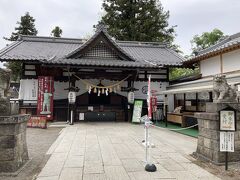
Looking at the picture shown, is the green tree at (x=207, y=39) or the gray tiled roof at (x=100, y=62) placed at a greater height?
the green tree at (x=207, y=39)

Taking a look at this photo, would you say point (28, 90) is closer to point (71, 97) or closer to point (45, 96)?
point (45, 96)

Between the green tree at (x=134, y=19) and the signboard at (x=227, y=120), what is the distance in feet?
79.5

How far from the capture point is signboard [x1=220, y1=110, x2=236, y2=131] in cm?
640

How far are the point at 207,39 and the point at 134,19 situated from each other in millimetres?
12917

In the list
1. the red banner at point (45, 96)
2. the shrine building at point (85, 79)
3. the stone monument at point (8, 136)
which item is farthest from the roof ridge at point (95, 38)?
the stone monument at point (8, 136)

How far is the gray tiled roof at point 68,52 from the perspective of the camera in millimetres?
16562

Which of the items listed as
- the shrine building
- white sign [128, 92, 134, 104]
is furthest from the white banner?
white sign [128, 92, 134, 104]

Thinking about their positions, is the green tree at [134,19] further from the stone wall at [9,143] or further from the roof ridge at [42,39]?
the stone wall at [9,143]

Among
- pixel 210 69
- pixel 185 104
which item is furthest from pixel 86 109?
pixel 210 69

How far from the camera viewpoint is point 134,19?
30.0m

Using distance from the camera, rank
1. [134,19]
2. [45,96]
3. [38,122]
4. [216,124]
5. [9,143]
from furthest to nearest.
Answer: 1. [134,19]
2. [45,96]
3. [38,122]
4. [216,124]
5. [9,143]

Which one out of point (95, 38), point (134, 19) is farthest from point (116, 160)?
point (134, 19)

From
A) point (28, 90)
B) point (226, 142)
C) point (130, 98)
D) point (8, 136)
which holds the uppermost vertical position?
point (28, 90)

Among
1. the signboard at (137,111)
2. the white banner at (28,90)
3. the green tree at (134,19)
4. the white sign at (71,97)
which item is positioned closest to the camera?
the white sign at (71,97)
